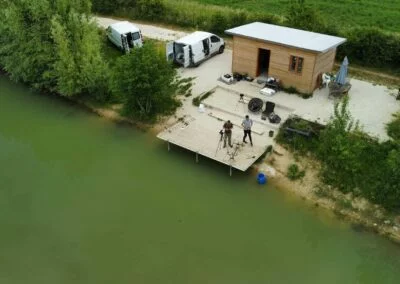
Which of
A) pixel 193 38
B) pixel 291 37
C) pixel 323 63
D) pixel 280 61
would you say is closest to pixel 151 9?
pixel 193 38

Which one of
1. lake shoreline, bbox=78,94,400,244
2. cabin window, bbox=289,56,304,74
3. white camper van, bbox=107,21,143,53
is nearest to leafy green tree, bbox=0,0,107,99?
white camper van, bbox=107,21,143,53

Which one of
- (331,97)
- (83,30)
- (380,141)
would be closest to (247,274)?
(380,141)

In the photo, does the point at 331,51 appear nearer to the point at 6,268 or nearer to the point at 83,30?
the point at 83,30

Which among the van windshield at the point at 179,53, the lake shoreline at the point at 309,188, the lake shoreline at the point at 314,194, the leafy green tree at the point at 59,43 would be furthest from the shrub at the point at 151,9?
the lake shoreline at the point at 314,194

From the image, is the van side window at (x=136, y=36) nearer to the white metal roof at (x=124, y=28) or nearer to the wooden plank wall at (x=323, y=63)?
the white metal roof at (x=124, y=28)

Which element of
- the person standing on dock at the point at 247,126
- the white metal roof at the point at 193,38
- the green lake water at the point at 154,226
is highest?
the white metal roof at the point at 193,38

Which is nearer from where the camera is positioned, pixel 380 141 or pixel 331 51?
pixel 380 141

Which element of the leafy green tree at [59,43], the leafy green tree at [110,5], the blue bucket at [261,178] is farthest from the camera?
the leafy green tree at [110,5]
